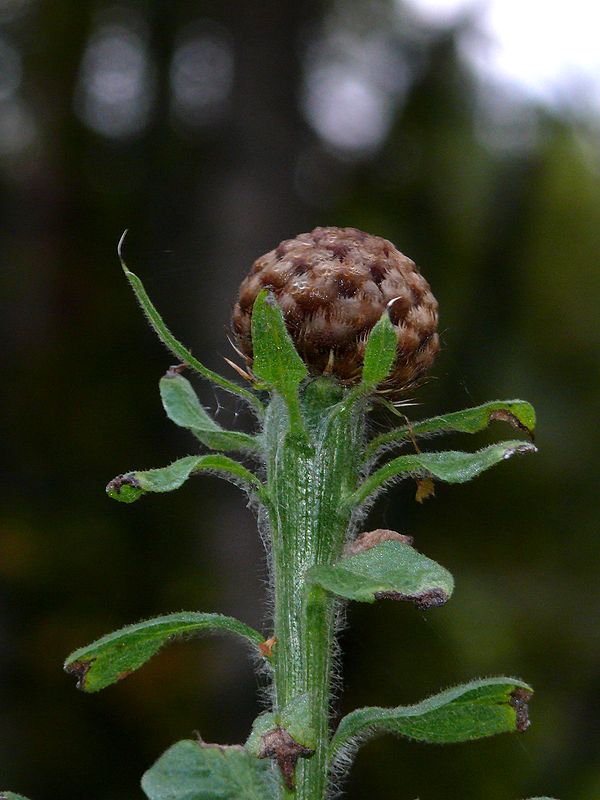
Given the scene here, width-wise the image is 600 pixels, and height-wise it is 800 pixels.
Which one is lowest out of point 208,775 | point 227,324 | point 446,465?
point 227,324

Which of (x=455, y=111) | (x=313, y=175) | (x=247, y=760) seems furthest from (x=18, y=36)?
(x=247, y=760)

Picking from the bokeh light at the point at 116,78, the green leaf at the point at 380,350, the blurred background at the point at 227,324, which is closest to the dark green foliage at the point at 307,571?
the green leaf at the point at 380,350

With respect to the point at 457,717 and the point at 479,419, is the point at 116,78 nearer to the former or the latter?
the point at 479,419

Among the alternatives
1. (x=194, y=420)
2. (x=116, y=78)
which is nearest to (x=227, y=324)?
(x=116, y=78)

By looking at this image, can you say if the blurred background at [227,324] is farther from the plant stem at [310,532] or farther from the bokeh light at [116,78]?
the plant stem at [310,532]

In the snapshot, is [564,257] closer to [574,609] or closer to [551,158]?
[551,158]

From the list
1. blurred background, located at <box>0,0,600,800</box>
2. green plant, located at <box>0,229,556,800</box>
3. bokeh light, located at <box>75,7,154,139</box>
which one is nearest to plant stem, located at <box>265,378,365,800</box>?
green plant, located at <box>0,229,556,800</box>

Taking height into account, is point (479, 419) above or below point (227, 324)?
above
